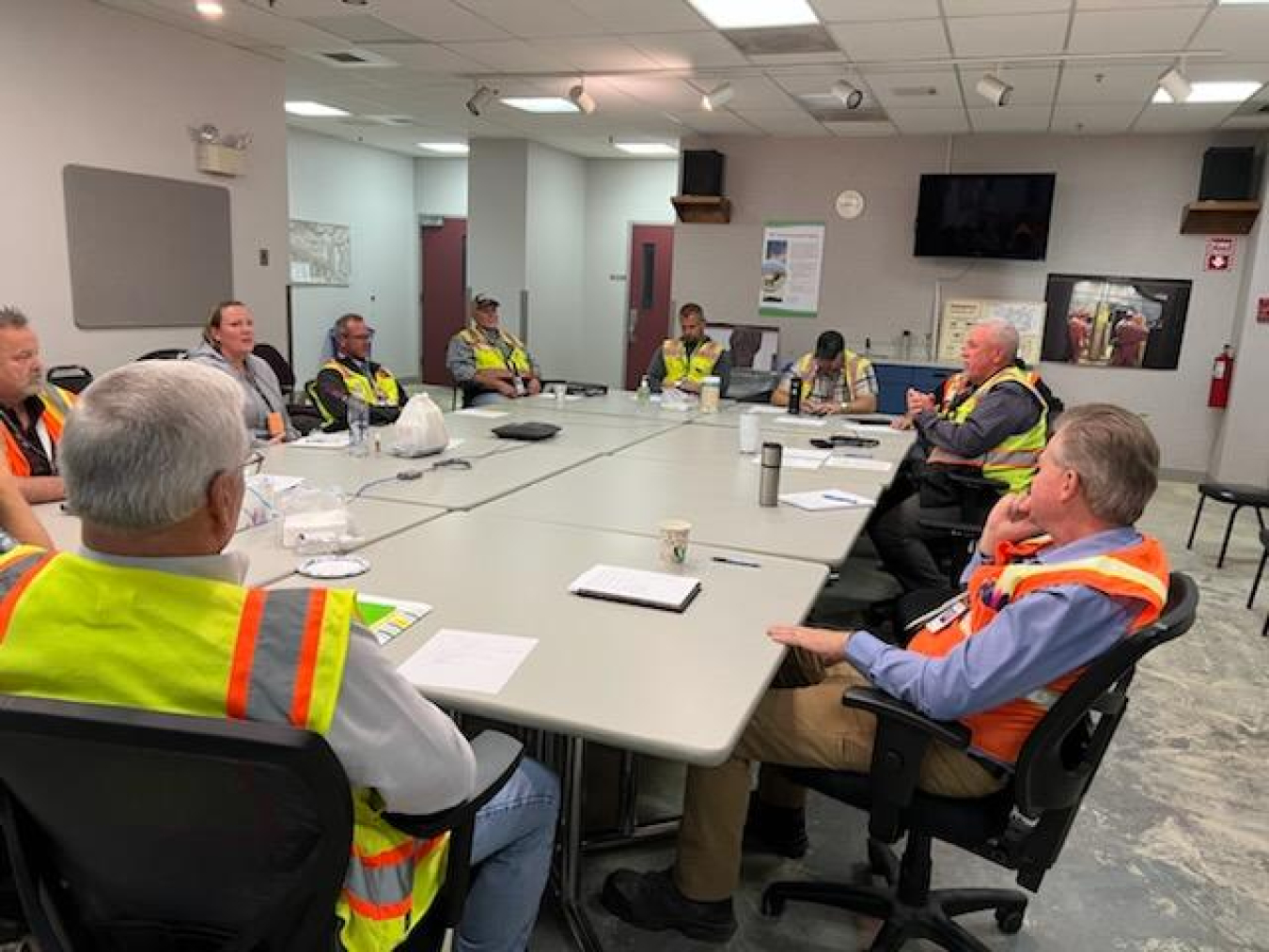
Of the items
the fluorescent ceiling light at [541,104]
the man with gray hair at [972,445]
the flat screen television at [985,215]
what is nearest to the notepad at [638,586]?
the man with gray hair at [972,445]

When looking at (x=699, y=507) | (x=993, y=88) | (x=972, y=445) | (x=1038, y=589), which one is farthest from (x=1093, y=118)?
(x=1038, y=589)

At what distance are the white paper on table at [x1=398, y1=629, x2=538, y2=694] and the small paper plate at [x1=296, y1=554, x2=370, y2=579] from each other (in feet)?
1.36

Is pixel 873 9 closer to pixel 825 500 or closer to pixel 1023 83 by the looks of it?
pixel 1023 83

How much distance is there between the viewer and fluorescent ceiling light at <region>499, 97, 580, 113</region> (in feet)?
23.4

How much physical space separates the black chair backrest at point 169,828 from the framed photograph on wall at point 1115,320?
7.94 metres

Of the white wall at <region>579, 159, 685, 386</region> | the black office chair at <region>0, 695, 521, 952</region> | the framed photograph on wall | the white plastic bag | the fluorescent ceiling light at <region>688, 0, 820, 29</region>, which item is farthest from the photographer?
the white wall at <region>579, 159, 685, 386</region>

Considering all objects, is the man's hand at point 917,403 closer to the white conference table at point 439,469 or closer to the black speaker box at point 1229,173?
the white conference table at point 439,469

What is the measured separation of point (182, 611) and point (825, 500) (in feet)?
7.64

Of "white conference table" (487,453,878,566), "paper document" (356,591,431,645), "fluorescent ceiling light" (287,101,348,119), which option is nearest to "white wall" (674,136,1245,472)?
"fluorescent ceiling light" (287,101,348,119)

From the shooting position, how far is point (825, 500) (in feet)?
9.92

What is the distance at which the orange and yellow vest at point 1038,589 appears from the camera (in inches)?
59.2

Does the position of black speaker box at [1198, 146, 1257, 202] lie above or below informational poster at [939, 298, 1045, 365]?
above

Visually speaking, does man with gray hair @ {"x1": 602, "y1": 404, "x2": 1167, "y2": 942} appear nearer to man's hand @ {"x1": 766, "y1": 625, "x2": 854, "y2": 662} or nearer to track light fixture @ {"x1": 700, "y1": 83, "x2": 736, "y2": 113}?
man's hand @ {"x1": 766, "y1": 625, "x2": 854, "y2": 662}

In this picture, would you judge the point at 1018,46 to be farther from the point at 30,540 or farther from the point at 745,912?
the point at 30,540
